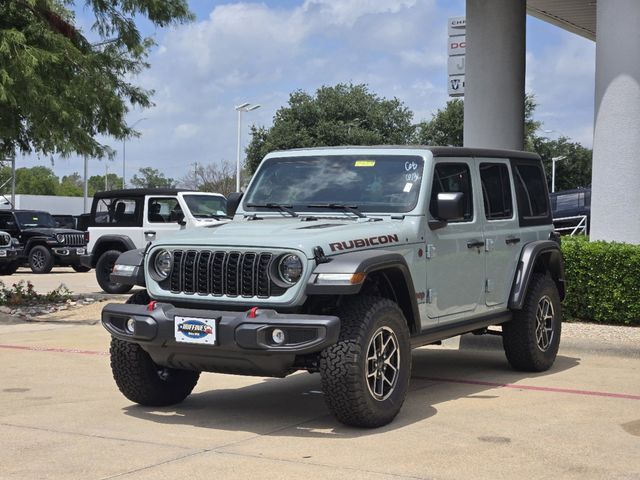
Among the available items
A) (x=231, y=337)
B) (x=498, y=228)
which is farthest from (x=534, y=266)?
(x=231, y=337)

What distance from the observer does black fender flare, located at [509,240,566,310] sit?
881 centimetres

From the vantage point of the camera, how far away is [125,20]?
15.4 m

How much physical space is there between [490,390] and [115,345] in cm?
308

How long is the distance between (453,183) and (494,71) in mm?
6912

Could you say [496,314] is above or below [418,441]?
above

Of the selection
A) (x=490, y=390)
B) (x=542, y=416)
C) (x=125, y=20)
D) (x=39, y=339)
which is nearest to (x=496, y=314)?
(x=490, y=390)

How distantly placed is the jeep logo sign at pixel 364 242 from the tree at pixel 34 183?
11171 centimetres

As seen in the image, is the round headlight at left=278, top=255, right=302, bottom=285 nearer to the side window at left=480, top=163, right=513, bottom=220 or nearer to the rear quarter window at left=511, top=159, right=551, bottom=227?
the side window at left=480, top=163, right=513, bottom=220

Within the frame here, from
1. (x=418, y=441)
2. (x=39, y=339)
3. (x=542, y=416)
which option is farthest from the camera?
(x=39, y=339)

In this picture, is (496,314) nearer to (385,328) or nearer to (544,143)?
(385,328)

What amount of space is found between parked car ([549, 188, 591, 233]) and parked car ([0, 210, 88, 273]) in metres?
13.6

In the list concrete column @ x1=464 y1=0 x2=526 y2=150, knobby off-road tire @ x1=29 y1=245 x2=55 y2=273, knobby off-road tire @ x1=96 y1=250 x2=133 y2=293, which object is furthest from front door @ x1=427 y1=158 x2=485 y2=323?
knobby off-road tire @ x1=29 y1=245 x2=55 y2=273

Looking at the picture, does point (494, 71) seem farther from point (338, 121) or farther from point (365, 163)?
point (338, 121)

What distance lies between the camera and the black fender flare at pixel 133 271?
7.28 m
